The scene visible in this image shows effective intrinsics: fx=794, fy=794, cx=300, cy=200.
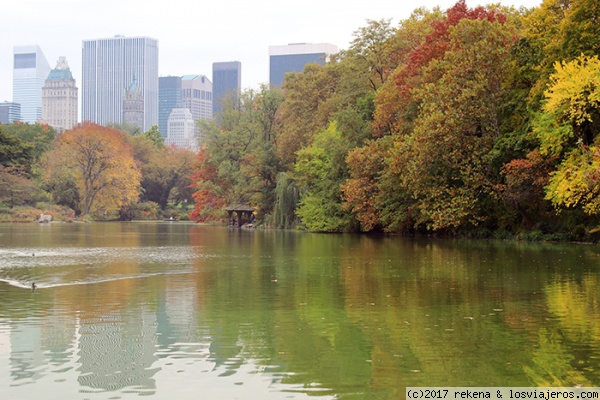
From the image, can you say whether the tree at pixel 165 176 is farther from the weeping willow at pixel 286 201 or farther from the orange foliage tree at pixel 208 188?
the weeping willow at pixel 286 201

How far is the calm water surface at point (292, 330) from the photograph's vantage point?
8.28 metres

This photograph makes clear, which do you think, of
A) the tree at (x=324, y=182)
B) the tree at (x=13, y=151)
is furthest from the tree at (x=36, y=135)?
the tree at (x=324, y=182)

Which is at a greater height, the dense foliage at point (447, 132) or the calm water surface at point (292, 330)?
the dense foliage at point (447, 132)

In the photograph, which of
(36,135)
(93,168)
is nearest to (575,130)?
(93,168)

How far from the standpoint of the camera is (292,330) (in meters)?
11.5

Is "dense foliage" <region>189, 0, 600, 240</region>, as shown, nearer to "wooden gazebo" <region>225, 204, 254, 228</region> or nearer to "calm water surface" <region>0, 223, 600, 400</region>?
"calm water surface" <region>0, 223, 600, 400</region>

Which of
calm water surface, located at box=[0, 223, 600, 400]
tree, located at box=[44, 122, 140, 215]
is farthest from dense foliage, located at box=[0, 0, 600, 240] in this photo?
tree, located at box=[44, 122, 140, 215]

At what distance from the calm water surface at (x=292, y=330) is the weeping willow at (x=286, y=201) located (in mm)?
36258

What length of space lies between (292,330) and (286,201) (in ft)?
157

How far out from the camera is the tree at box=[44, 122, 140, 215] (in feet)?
285

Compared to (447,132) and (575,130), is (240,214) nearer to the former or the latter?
(447,132)

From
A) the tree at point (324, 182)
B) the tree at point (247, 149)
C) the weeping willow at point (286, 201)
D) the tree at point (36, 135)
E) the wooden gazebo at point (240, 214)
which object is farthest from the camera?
the tree at point (36, 135)

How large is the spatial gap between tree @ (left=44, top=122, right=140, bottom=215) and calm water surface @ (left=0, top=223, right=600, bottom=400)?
6708 cm

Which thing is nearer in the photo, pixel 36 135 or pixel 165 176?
pixel 165 176
